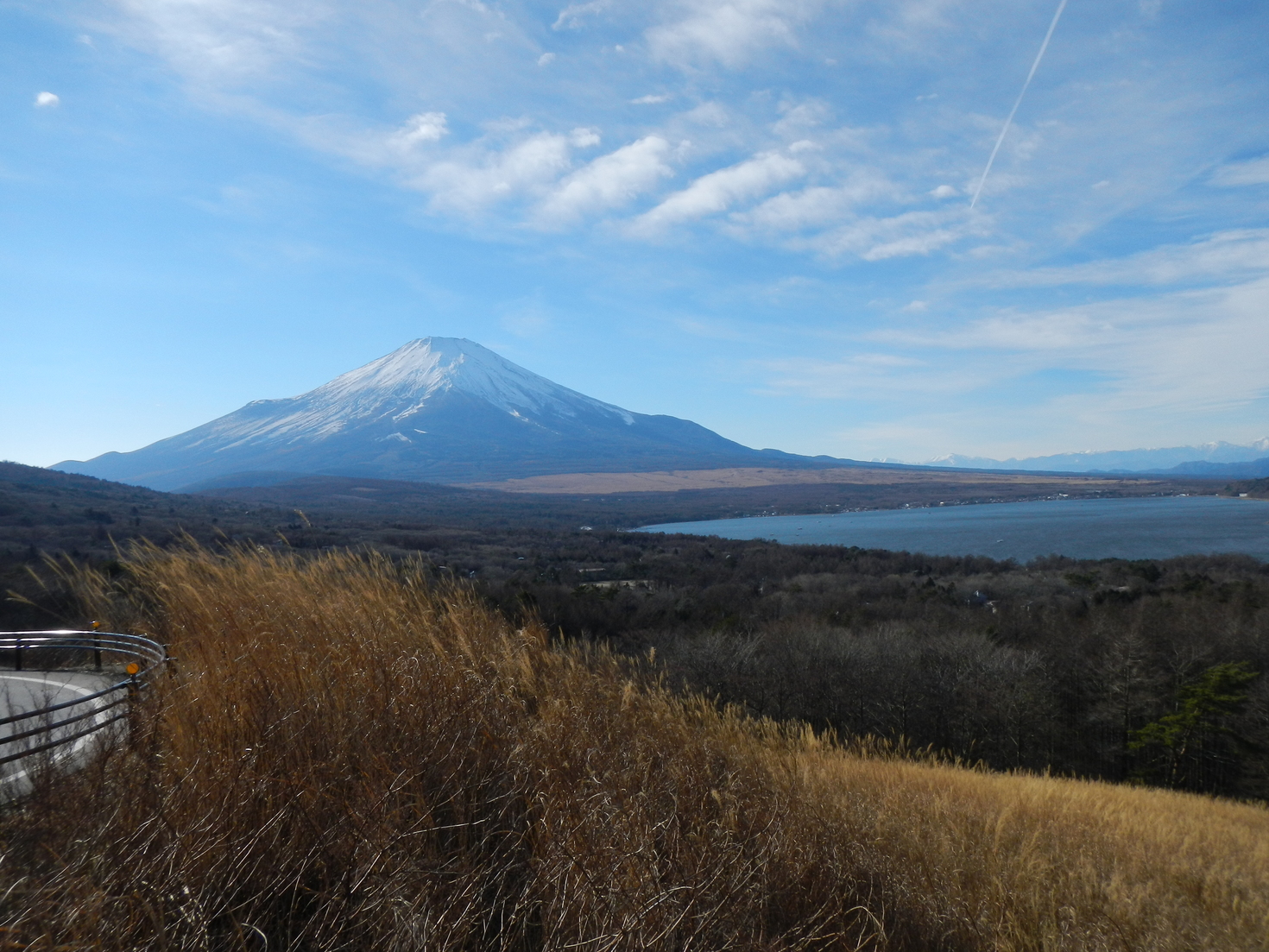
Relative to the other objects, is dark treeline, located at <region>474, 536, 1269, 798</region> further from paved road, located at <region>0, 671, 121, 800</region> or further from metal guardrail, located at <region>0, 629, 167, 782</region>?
paved road, located at <region>0, 671, 121, 800</region>

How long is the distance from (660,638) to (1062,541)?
64.7 m

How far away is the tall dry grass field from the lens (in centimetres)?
212

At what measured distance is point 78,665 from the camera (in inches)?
324

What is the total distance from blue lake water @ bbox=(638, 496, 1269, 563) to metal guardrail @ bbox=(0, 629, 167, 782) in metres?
64.4

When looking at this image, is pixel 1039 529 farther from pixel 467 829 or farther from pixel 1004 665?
pixel 467 829

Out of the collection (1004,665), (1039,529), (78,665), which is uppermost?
(78,665)

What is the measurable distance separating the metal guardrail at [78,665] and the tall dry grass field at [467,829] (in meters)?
0.26

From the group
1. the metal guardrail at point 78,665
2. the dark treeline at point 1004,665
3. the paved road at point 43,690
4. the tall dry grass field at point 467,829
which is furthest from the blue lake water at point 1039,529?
the paved road at point 43,690

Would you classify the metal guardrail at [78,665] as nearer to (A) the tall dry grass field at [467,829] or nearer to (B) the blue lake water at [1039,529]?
(A) the tall dry grass field at [467,829]

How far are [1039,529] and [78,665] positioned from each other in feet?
315

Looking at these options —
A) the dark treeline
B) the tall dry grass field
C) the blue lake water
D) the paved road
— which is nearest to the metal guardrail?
the paved road

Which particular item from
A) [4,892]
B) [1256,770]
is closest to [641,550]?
[1256,770]

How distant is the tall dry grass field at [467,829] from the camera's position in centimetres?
212

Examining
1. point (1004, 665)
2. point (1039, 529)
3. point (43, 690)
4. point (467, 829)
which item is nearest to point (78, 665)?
point (43, 690)
